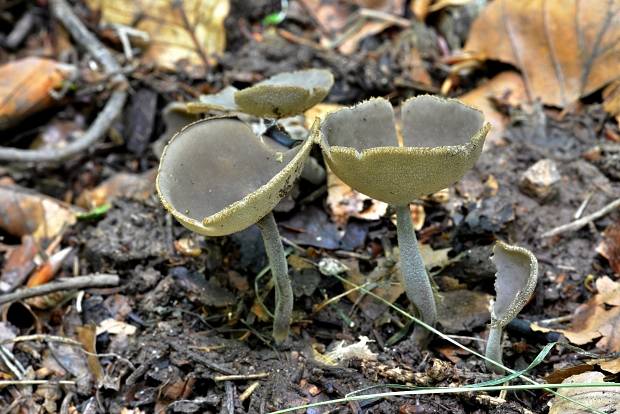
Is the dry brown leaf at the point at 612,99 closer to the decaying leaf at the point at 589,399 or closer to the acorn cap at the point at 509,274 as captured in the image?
the acorn cap at the point at 509,274

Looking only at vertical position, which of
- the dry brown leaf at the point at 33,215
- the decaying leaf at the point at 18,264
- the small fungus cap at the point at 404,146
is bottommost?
the decaying leaf at the point at 18,264

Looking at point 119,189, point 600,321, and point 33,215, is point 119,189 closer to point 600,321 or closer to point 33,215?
point 33,215

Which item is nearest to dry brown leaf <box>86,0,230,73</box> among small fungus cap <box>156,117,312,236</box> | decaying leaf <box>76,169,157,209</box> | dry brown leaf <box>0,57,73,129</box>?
dry brown leaf <box>0,57,73,129</box>

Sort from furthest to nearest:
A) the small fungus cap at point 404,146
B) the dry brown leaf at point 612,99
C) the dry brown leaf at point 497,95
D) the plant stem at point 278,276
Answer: the dry brown leaf at point 497,95 < the dry brown leaf at point 612,99 < the plant stem at point 278,276 < the small fungus cap at point 404,146

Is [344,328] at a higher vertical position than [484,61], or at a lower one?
lower

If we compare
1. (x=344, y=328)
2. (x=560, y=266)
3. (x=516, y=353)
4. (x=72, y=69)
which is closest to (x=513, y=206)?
(x=560, y=266)

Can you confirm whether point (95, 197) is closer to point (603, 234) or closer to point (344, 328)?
point (344, 328)

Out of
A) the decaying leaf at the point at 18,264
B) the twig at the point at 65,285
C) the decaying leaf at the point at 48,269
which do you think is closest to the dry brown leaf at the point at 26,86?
the decaying leaf at the point at 18,264
